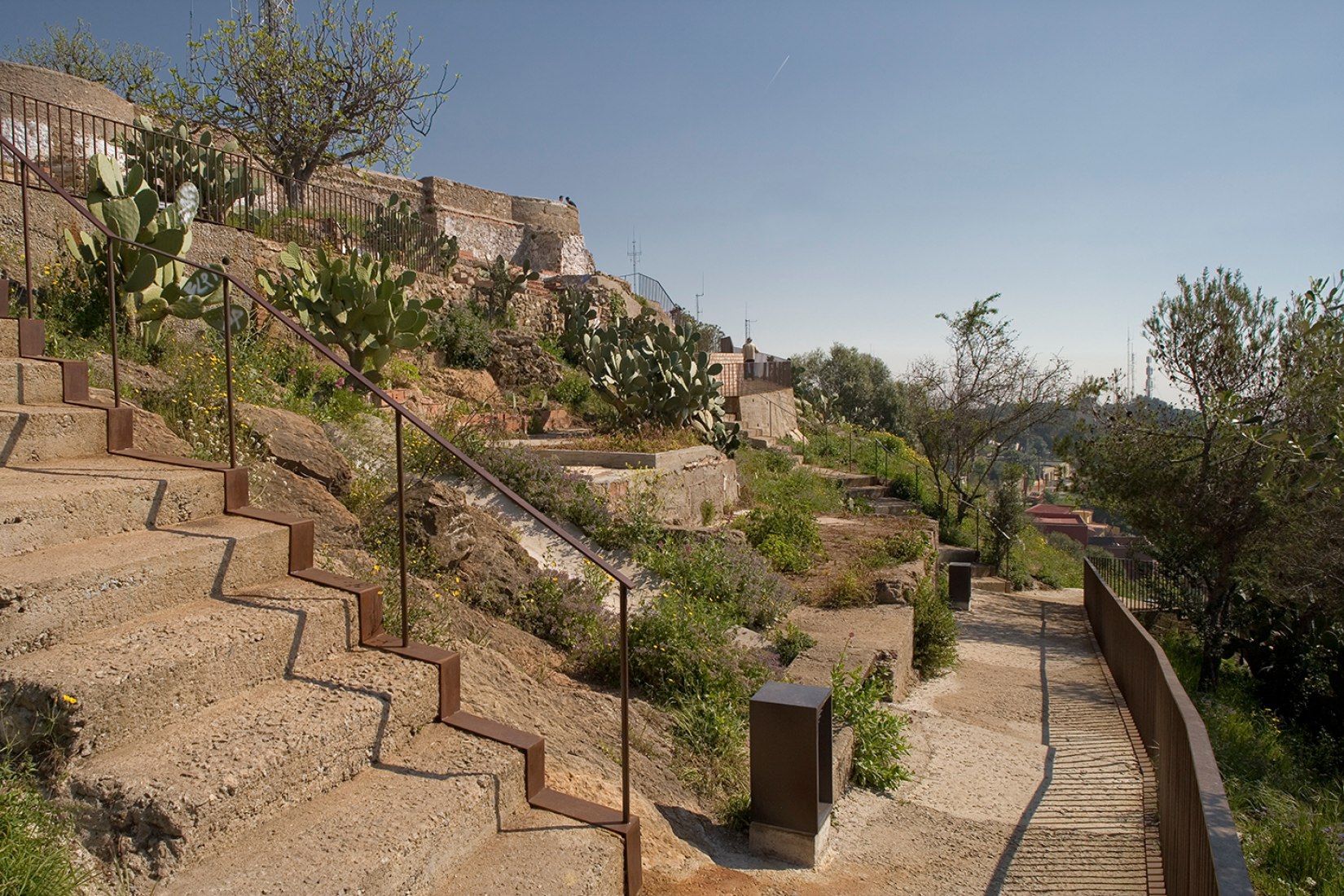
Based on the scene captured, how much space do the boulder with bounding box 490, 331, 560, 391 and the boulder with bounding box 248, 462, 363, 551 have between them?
995cm

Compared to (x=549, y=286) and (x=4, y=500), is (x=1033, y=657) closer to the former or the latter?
(x=4, y=500)

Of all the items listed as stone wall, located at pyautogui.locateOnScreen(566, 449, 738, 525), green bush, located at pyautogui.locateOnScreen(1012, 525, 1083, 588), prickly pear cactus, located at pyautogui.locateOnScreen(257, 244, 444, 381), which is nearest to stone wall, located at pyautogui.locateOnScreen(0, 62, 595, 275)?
prickly pear cactus, located at pyautogui.locateOnScreen(257, 244, 444, 381)

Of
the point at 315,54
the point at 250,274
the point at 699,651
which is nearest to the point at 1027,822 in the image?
the point at 699,651

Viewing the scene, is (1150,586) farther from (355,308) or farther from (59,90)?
(59,90)

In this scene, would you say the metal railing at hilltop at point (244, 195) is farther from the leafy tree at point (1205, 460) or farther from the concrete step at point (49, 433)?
the leafy tree at point (1205, 460)

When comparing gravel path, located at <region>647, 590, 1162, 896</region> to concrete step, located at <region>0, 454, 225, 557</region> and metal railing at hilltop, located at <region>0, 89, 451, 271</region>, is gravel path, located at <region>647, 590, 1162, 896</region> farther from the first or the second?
metal railing at hilltop, located at <region>0, 89, 451, 271</region>

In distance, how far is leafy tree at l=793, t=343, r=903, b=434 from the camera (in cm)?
4019

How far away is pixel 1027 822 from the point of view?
5129mm

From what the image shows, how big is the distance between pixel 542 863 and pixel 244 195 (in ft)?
33.6

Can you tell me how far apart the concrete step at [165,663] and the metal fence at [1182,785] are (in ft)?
11.2

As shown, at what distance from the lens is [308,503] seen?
5.27m

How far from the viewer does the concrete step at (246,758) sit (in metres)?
2.45

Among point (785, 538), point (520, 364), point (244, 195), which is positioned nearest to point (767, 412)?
point (520, 364)

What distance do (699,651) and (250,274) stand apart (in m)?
7.40
